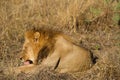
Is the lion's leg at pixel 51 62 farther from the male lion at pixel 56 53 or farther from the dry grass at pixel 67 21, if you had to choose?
the dry grass at pixel 67 21

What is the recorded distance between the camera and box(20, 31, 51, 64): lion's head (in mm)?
4820

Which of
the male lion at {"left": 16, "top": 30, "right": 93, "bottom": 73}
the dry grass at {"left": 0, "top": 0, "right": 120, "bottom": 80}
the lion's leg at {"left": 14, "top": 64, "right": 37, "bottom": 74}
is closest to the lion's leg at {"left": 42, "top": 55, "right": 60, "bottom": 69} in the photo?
the male lion at {"left": 16, "top": 30, "right": 93, "bottom": 73}

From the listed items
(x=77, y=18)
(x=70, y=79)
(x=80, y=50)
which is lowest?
(x=70, y=79)

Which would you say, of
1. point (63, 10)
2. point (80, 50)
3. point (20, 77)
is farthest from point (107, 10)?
point (20, 77)

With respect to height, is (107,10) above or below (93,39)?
above

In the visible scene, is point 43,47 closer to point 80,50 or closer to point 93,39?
point 80,50

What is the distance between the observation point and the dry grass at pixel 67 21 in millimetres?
5879

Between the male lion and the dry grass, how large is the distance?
0.48m

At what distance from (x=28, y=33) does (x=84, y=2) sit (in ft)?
8.32

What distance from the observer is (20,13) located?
23.1ft

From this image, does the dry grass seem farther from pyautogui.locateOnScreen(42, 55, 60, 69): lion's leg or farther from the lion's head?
pyautogui.locateOnScreen(42, 55, 60, 69): lion's leg

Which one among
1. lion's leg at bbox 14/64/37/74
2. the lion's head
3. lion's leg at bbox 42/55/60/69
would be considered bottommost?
lion's leg at bbox 14/64/37/74

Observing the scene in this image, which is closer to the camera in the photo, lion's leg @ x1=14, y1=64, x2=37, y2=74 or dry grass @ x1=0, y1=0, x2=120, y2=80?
lion's leg @ x1=14, y1=64, x2=37, y2=74

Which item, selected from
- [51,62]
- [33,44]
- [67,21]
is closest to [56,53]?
[51,62]
